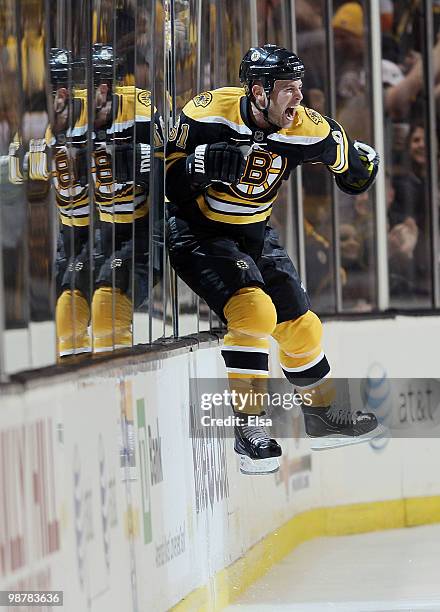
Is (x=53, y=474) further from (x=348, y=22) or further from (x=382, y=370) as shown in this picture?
(x=348, y=22)

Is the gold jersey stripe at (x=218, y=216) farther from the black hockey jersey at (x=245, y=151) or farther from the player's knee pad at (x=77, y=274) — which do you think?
the player's knee pad at (x=77, y=274)

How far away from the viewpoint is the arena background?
2961mm

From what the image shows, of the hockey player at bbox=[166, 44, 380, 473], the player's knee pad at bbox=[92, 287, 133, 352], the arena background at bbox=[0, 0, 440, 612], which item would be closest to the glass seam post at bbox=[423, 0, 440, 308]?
the arena background at bbox=[0, 0, 440, 612]

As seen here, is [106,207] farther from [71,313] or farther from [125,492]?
[125,492]

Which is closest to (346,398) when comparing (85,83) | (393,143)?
(85,83)

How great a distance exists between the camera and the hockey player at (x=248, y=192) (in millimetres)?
4266

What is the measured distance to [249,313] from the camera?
429cm

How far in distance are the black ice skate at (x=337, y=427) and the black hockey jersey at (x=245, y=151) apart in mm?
725

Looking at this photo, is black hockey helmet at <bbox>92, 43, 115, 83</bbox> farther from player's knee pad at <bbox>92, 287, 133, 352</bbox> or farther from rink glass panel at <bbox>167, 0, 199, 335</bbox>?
rink glass panel at <bbox>167, 0, 199, 335</bbox>

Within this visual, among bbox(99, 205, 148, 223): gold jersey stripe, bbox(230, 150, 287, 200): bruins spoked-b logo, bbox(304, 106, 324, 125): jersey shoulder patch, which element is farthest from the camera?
bbox(304, 106, 324, 125): jersey shoulder patch

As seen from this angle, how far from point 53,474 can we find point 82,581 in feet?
0.95

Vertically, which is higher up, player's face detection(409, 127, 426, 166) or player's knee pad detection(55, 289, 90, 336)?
player's face detection(409, 127, 426, 166)

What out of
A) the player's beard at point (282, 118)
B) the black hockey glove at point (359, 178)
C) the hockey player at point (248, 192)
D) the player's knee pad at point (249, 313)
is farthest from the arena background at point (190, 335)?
the black hockey glove at point (359, 178)

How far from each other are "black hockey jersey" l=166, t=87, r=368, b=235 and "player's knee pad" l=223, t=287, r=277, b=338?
0.29 m
